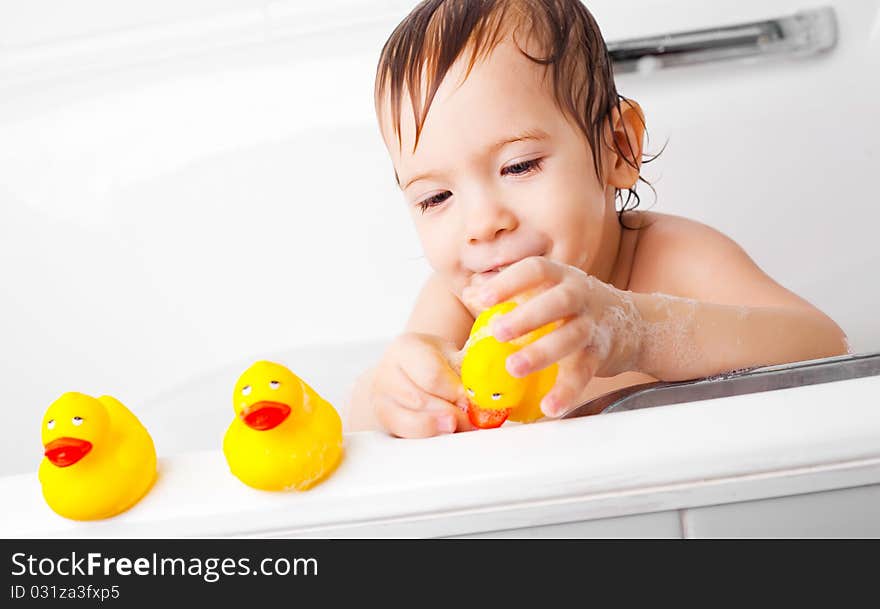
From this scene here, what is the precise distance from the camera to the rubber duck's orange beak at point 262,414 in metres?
0.58

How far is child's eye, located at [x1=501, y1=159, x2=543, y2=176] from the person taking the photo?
862 mm

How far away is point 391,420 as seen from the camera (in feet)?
2.42

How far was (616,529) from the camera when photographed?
579mm

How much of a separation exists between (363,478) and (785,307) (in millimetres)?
476

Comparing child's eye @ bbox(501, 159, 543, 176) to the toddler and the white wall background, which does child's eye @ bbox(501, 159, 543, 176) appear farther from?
the white wall background

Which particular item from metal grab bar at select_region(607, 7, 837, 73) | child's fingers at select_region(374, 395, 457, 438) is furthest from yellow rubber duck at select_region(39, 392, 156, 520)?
metal grab bar at select_region(607, 7, 837, 73)

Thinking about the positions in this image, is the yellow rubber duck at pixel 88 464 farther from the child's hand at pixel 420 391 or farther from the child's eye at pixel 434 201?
the child's eye at pixel 434 201

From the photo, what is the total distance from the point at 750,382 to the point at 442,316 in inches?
20.4

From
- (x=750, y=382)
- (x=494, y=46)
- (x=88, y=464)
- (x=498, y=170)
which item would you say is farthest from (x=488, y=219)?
(x=88, y=464)

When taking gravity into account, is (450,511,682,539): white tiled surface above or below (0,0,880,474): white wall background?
below

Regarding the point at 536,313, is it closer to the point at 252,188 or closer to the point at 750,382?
the point at 750,382

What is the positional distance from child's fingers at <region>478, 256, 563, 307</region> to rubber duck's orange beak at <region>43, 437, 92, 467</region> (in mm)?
267

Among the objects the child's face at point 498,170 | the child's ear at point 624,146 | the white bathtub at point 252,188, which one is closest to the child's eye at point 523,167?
the child's face at point 498,170
